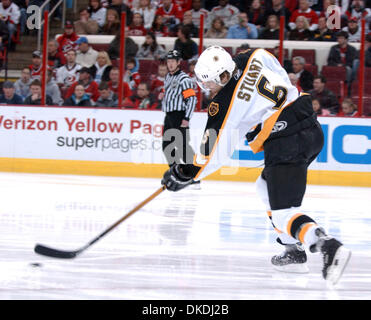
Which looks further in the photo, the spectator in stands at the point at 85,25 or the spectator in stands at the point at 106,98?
the spectator in stands at the point at 85,25

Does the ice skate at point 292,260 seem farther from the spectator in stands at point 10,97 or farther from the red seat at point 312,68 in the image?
the spectator in stands at point 10,97

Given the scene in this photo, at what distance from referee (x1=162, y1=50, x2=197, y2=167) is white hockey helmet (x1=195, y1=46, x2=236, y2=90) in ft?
14.3

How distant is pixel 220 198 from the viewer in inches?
288

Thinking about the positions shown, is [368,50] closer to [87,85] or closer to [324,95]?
[324,95]

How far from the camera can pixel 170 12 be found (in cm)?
1070

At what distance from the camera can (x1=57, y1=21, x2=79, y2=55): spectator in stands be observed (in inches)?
384

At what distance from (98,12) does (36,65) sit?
161cm

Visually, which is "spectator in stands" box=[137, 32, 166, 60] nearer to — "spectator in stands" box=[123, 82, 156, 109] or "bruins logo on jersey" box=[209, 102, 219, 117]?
"spectator in stands" box=[123, 82, 156, 109]

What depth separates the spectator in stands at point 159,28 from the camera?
10.3 meters

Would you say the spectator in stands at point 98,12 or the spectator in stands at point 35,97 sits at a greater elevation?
the spectator in stands at point 98,12

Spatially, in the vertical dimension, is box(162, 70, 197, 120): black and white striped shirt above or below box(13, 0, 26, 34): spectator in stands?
below

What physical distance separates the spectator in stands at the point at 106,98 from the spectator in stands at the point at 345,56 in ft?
8.91

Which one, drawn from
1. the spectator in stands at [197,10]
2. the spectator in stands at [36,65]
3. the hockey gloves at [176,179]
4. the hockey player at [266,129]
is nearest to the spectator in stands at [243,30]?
the spectator in stands at [197,10]

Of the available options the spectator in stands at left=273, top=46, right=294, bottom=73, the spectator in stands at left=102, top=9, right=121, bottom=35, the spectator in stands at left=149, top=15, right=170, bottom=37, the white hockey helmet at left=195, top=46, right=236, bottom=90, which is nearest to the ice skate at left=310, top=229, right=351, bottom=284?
the white hockey helmet at left=195, top=46, right=236, bottom=90
